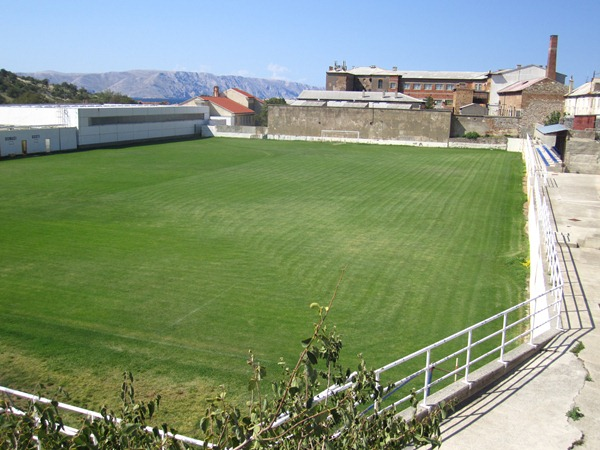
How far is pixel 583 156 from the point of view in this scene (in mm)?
36594

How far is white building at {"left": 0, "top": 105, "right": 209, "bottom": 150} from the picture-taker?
4988 centimetres

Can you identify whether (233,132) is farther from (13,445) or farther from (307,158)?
(13,445)

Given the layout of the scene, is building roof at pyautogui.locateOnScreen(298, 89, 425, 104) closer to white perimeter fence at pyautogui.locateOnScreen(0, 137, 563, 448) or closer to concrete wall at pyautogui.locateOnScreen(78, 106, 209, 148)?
concrete wall at pyautogui.locateOnScreen(78, 106, 209, 148)

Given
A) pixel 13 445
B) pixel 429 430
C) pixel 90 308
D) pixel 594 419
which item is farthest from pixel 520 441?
pixel 90 308

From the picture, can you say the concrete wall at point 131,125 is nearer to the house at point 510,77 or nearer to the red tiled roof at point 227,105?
the red tiled roof at point 227,105

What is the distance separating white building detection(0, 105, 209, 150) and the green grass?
15.4m

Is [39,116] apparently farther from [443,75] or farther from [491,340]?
[443,75]

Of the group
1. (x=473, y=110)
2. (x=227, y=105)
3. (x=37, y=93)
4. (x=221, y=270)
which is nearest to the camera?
(x=221, y=270)

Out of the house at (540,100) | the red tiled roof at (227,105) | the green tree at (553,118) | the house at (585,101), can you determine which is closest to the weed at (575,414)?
the house at (585,101)

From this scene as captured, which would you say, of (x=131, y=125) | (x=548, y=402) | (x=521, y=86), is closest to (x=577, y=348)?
(x=548, y=402)

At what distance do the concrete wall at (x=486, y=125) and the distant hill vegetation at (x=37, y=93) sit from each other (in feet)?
223

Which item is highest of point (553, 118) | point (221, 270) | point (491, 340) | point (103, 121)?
point (553, 118)

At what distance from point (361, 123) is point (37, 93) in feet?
227

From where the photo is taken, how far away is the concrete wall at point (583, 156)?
119 ft
